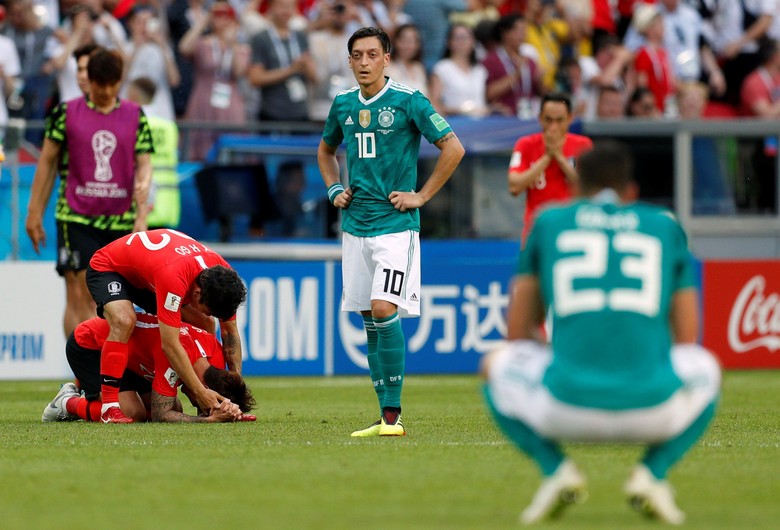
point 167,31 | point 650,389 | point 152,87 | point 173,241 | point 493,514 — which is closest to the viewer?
point 650,389

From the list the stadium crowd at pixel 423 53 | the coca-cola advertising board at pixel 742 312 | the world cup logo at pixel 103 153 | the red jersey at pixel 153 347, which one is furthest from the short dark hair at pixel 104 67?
the coca-cola advertising board at pixel 742 312

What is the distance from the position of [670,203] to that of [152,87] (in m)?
6.17

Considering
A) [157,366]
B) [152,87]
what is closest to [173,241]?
[157,366]

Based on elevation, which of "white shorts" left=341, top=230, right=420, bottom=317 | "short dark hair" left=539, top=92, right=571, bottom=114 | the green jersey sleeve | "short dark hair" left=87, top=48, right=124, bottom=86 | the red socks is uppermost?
"short dark hair" left=87, top=48, right=124, bottom=86

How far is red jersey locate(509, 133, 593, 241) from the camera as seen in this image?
12.0 meters

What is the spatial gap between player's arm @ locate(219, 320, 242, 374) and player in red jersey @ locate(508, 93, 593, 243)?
264cm

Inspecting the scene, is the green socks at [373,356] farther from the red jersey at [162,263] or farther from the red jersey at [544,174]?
the red jersey at [544,174]

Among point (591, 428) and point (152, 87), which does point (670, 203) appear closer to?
point (152, 87)

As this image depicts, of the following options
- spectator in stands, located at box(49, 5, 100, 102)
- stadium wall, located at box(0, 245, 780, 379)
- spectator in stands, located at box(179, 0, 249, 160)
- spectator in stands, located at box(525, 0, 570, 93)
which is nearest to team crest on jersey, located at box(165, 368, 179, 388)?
stadium wall, located at box(0, 245, 780, 379)

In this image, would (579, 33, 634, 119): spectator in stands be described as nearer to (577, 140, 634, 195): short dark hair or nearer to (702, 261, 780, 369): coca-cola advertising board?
(702, 261, 780, 369): coca-cola advertising board

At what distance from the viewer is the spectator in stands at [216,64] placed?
17.6 meters

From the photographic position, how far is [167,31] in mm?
18109

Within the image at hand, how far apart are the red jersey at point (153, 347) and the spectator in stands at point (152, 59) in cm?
698

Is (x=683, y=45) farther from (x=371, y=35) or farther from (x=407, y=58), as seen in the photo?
(x=371, y=35)
